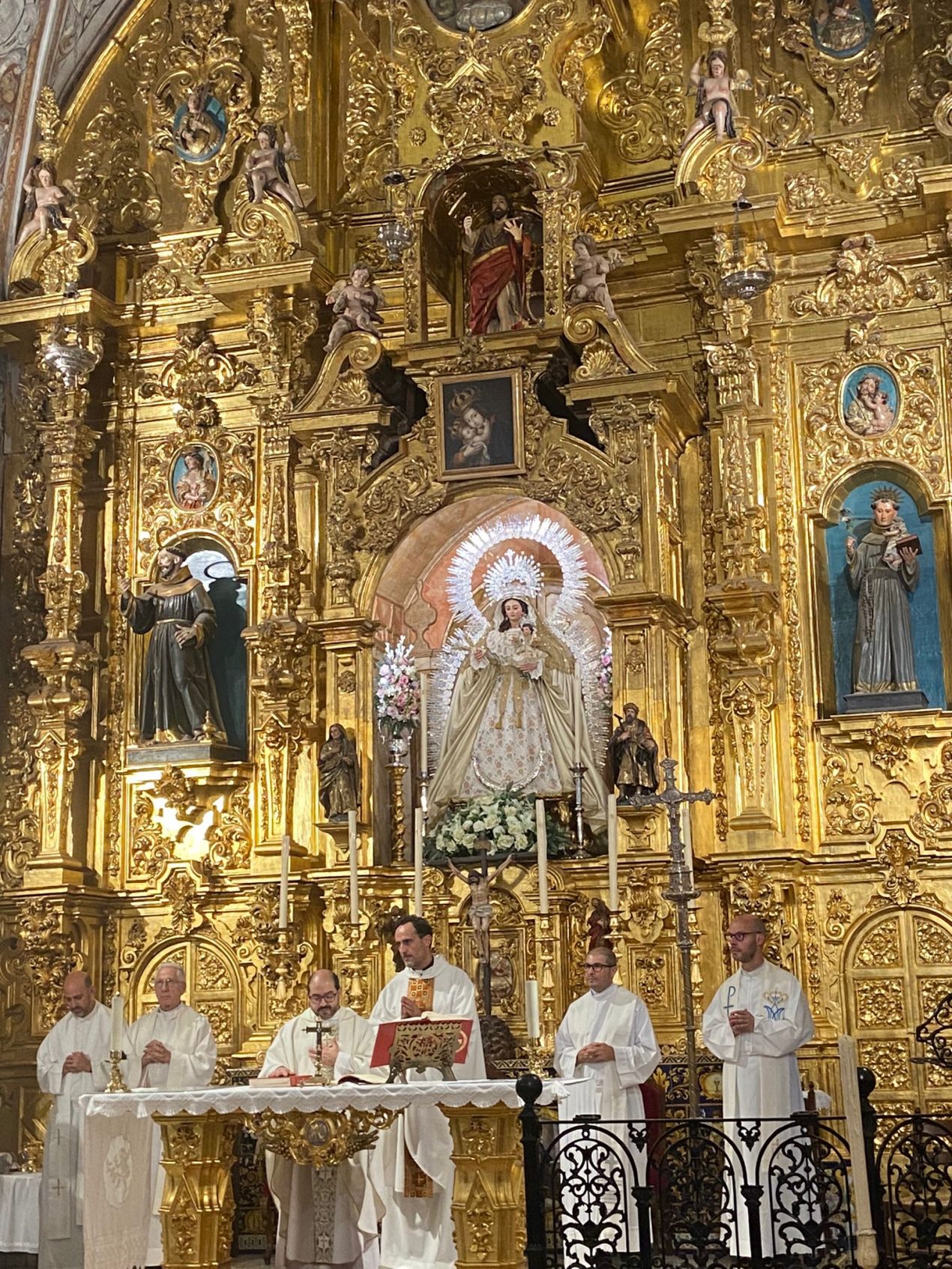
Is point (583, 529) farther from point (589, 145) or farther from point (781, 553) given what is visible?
point (589, 145)

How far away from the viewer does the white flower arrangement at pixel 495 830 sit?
47.3 feet

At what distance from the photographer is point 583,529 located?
1492 centimetres

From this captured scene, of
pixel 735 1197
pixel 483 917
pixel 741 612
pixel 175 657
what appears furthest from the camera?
pixel 175 657

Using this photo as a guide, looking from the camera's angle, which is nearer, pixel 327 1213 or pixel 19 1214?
pixel 327 1213

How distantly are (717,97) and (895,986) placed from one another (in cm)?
710

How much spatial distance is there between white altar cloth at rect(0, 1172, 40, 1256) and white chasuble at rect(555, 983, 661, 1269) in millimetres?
4281

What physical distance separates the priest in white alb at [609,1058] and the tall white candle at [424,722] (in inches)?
143

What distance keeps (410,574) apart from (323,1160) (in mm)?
6554

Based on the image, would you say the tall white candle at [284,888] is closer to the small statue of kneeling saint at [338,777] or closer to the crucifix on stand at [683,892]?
the small statue of kneeling saint at [338,777]

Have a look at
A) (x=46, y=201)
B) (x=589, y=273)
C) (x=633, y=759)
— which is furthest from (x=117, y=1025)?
(x=46, y=201)

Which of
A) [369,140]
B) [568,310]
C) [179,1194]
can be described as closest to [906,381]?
[568,310]

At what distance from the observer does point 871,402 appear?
14.9 meters

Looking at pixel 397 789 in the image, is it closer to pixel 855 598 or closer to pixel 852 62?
pixel 855 598

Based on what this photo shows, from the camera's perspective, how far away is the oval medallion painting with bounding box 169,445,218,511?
54.3 feet
